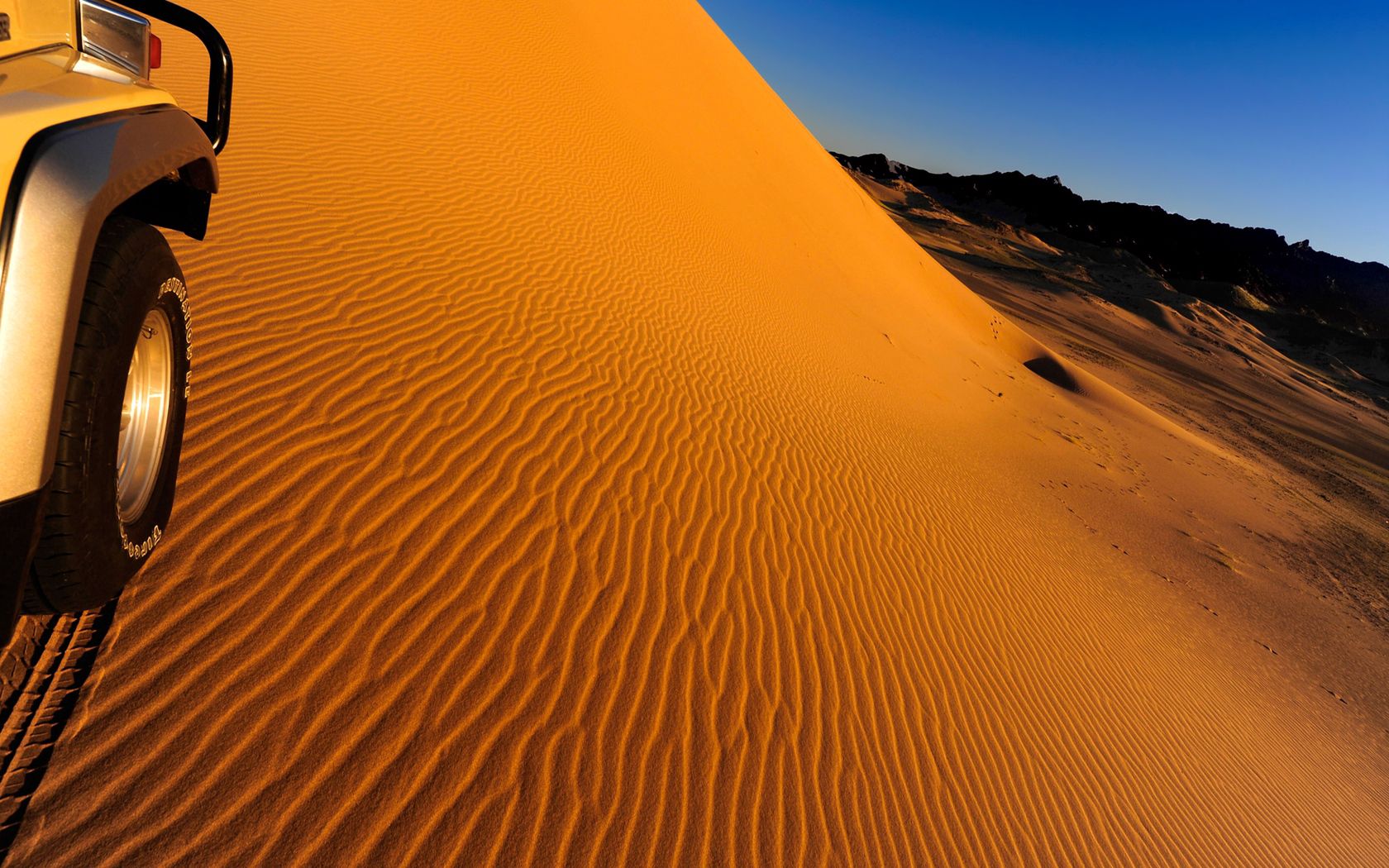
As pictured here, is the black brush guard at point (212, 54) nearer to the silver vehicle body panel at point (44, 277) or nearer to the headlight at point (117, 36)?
the headlight at point (117, 36)

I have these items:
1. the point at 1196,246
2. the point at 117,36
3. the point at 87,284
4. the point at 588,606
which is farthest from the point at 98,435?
the point at 1196,246

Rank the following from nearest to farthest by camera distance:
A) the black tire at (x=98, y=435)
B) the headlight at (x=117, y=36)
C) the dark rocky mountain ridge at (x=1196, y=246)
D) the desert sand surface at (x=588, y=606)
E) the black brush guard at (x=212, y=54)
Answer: the black tire at (x=98, y=435) < the headlight at (x=117, y=36) < the black brush guard at (x=212, y=54) < the desert sand surface at (x=588, y=606) < the dark rocky mountain ridge at (x=1196, y=246)

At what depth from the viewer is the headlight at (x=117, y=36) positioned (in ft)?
6.37

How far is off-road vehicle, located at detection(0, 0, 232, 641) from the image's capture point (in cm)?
150

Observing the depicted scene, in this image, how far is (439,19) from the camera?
44.9 ft

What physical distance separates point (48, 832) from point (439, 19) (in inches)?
607

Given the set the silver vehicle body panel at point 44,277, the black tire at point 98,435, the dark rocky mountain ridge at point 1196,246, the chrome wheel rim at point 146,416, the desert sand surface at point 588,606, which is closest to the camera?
the silver vehicle body panel at point 44,277

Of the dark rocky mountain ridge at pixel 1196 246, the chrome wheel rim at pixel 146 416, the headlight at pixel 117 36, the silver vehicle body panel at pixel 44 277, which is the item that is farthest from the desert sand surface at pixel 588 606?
the dark rocky mountain ridge at pixel 1196 246

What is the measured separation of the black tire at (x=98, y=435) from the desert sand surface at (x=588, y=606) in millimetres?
638

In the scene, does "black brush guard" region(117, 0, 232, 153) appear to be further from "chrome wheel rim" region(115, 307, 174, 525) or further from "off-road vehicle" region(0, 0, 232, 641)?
"chrome wheel rim" region(115, 307, 174, 525)

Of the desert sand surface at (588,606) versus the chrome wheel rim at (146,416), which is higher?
the chrome wheel rim at (146,416)

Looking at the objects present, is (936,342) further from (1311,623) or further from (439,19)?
(439,19)

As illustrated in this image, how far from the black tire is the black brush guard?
0.52 meters

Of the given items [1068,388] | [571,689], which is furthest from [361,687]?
[1068,388]
